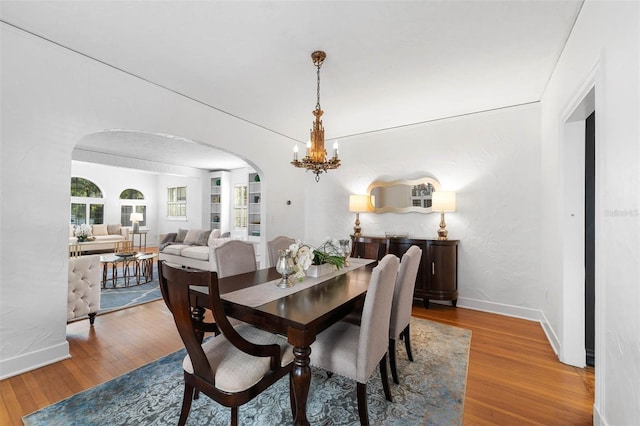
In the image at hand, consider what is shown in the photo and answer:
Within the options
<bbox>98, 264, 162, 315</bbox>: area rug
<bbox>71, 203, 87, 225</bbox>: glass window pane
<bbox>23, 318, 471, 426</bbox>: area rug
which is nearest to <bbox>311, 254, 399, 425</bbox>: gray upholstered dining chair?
<bbox>23, 318, 471, 426</bbox>: area rug

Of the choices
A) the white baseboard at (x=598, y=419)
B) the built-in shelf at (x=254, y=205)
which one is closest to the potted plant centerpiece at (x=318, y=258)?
the white baseboard at (x=598, y=419)

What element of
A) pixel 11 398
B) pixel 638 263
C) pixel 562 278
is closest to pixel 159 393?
pixel 11 398

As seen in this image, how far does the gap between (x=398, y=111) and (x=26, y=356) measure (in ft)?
14.6

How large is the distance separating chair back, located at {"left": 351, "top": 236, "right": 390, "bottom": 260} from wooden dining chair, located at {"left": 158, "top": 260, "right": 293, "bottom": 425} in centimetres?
201

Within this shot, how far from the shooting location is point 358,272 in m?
2.50

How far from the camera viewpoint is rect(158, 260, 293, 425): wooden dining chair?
4.17 feet

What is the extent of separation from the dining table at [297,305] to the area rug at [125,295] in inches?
98.9

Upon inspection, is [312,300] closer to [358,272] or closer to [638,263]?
[358,272]

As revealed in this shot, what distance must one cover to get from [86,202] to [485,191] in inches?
416

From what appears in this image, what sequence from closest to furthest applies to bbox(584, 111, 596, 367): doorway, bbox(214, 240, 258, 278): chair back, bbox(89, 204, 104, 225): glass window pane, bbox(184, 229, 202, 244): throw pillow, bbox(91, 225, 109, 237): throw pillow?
1. bbox(584, 111, 596, 367): doorway
2. bbox(214, 240, 258, 278): chair back
3. bbox(184, 229, 202, 244): throw pillow
4. bbox(91, 225, 109, 237): throw pillow
5. bbox(89, 204, 104, 225): glass window pane

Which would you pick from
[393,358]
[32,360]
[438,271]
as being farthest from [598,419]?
[32,360]

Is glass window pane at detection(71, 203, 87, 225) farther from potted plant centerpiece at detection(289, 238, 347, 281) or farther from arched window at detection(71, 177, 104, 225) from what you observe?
potted plant centerpiece at detection(289, 238, 347, 281)

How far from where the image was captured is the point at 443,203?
366cm

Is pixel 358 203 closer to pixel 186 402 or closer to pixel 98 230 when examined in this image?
pixel 186 402
